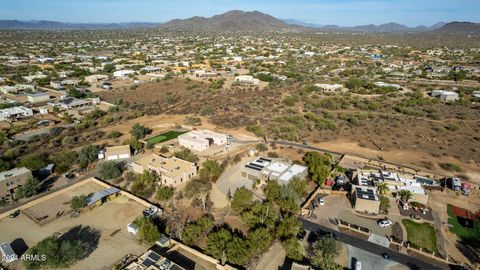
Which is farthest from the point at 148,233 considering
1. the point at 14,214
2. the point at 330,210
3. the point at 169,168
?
the point at 330,210

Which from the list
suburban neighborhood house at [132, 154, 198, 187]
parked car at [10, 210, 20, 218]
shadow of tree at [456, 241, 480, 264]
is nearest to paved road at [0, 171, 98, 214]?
parked car at [10, 210, 20, 218]

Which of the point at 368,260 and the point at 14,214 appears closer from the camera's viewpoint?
the point at 368,260

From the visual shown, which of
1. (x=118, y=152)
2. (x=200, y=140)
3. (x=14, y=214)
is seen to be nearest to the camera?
(x=14, y=214)

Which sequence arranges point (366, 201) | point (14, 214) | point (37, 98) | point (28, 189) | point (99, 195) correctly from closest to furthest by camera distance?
point (14, 214) < point (366, 201) < point (99, 195) < point (28, 189) < point (37, 98)

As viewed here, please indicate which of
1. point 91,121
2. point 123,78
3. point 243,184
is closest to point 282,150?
point 243,184

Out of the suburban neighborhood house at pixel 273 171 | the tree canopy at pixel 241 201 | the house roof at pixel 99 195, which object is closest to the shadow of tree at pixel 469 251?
the suburban neighborhood house at pixel 273 171

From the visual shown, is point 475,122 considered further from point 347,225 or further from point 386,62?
point 386,62

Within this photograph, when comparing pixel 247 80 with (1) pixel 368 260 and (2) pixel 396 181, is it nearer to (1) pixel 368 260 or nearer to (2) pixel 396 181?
(2) pixel 396 181

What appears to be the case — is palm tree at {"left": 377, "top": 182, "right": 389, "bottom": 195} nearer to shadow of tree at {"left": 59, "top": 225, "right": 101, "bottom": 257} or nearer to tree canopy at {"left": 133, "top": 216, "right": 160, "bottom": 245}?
tree canopy at {"left": 133, "top": 216, "right": 160, "bottom": 245}
